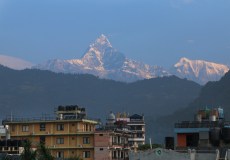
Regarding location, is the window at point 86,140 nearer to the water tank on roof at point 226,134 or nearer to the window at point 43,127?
the window at point 43,127

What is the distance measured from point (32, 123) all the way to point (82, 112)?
494 inches

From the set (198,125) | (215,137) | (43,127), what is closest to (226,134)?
(215,137)

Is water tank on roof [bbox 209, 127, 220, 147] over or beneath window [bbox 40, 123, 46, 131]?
beneath

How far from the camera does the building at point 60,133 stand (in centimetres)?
11944

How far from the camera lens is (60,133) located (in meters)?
121

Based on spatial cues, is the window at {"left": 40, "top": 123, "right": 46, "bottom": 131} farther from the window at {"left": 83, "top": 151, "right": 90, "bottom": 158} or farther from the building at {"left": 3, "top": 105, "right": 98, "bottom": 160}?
the window at {"left": 83, "top": 151, "right": 90, "bottom": 158}

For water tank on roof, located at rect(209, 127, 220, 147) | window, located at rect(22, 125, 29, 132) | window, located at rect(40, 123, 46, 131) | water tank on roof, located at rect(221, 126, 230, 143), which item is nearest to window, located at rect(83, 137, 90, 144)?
window, located at rect(40, 123, 46, 131)

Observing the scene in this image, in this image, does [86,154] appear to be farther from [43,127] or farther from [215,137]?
[215,137]

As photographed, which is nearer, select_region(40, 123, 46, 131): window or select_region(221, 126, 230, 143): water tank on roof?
select_region(221, 126, 230, 143): water tank on roof

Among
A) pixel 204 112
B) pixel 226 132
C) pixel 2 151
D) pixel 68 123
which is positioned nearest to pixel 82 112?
pixel 68 123

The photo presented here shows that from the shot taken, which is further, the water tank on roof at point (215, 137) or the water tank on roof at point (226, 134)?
the water tank on roof at point (215, 137)

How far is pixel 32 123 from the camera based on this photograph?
12306 centimetres

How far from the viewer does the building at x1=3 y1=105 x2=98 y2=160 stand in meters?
119

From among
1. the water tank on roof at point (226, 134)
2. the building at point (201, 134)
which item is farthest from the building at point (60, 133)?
the water tank on roof at point (226, 134)
